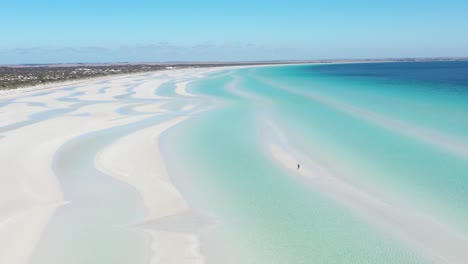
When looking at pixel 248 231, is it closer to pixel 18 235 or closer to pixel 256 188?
pixel 256 188

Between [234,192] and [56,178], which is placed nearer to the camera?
[234,192]

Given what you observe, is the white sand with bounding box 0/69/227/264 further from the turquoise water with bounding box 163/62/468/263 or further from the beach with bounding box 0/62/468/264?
the turquoise water with bounding box 163/62/468/263

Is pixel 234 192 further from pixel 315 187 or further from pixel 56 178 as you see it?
pixel 56 178

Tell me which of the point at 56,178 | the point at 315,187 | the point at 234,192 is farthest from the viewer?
the point at 56,178

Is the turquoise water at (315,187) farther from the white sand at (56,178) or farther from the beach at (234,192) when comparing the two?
the white sand at (56,178)

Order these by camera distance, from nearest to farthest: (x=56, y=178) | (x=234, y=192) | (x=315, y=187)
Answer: (x=234, y=192) → (x=315, y=187) → (x=56, y=178)

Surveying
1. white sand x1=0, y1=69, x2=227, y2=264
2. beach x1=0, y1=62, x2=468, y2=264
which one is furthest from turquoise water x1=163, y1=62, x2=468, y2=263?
white sand x1=0, y1=69, x2=227, y2=264

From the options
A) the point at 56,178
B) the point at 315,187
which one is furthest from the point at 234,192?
the point at 56,178

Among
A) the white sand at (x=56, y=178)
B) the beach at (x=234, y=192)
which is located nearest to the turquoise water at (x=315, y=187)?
the beach at (x=234, y=192)
